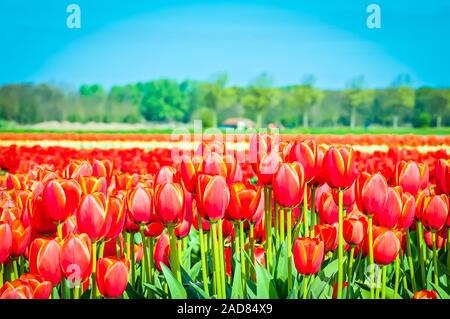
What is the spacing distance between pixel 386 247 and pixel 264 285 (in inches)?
16.3

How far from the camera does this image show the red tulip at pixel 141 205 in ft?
6.20

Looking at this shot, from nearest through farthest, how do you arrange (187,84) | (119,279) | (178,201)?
(119,279) → (178,201) → (187,84)

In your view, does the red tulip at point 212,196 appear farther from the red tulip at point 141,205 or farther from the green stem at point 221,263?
the red tulip at point 141,205

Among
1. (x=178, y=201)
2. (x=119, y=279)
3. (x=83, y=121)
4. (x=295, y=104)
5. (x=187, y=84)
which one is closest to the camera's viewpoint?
(x=119, y=279)

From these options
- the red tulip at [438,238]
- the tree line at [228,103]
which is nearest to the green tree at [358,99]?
the tree line at [228,103]

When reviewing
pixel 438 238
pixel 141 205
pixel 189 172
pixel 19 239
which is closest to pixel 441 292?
pixel 438 238

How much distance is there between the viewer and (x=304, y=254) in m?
1.72

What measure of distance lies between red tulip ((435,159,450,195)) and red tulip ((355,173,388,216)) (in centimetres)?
56

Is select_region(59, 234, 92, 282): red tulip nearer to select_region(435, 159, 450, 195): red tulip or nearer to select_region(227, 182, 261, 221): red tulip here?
select_region(227, 182, 261, 221): red tulip

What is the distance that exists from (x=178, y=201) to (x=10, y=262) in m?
0.69

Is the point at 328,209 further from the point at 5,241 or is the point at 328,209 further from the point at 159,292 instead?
the point at 5,241
